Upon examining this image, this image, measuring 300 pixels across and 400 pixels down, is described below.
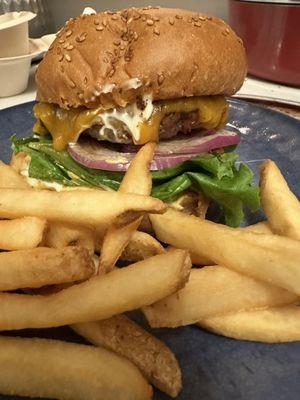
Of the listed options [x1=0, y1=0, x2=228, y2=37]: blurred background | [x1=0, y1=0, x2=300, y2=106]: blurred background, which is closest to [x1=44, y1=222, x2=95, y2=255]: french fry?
[x1=0, y1=0, x2=300, y2=106]: blurred background

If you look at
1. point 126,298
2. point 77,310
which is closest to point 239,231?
point 126,298

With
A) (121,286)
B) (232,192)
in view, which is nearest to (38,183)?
(232,192)

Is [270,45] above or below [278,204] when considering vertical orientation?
below

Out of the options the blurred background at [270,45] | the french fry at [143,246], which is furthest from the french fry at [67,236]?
the blurred background at [270,45]

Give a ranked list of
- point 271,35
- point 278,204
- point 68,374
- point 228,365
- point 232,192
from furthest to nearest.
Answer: point 271,35, point 232,192, point 278,204, point 228,365, point 68,374

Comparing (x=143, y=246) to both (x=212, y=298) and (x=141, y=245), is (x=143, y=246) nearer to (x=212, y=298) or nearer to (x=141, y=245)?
(x=141, y=245)

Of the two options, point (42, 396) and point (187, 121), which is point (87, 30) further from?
point (42, 396)
